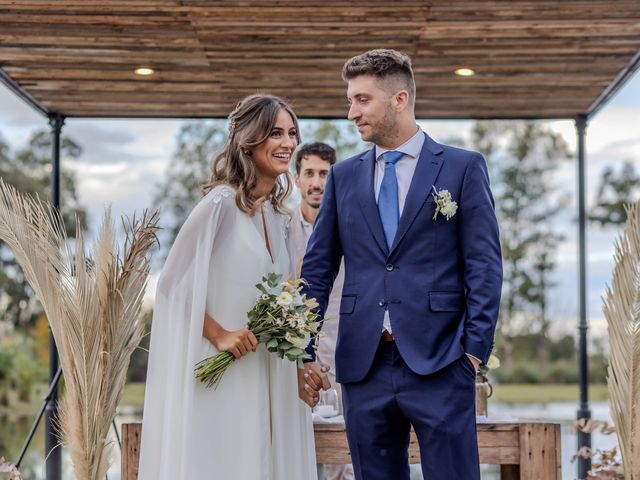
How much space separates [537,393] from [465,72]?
15.2m

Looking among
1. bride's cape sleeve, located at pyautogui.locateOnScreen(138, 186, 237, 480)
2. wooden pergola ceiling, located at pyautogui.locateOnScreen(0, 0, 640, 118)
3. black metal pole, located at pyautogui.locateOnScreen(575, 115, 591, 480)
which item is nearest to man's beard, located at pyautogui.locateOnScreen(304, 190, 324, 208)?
wooden pergola ceiling, located at pyautogui.locateOnScreen(0, 0, 640, 118)

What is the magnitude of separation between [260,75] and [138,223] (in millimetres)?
2608

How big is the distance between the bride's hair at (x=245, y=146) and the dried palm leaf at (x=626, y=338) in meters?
1.42

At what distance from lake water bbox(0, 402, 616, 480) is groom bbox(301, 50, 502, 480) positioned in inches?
62.4

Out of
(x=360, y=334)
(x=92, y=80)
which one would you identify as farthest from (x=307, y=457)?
(x=92, y=80)

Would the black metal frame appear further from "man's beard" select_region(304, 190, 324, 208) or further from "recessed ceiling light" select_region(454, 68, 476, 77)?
"man's beard" select_region(304, 190, 324, 208)

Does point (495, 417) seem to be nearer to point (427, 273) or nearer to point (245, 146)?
point (427, 273)

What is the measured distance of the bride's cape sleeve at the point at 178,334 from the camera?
3.66 meters

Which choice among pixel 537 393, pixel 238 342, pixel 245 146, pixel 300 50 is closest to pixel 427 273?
pixel 238 342

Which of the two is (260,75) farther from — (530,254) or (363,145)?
(530,254)

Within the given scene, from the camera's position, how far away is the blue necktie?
11.5ft

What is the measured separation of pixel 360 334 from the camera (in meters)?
3.47

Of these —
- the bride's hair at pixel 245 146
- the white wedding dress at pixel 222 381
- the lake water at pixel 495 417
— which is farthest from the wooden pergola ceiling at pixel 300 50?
the lake water at pixel 495 417

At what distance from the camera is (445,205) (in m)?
3.37
